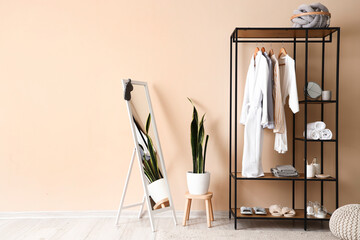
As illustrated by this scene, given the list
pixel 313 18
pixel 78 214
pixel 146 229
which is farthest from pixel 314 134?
pixel 78 214

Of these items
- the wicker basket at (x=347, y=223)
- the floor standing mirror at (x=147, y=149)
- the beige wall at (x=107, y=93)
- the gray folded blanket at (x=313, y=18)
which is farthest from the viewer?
the beige wall at (x=107, y=93)

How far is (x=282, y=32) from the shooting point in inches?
129

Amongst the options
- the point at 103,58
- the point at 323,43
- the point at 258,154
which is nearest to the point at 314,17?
the point at 323,43

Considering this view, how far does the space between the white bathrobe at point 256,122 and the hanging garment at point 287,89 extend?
0.70 ft

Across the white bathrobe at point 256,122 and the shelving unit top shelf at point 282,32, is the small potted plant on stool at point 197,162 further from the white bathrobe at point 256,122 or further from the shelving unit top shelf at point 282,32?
the shelving unit top shelf at point 282,32

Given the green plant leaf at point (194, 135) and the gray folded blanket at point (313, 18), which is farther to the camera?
the green plant leaf at point (194, 135)

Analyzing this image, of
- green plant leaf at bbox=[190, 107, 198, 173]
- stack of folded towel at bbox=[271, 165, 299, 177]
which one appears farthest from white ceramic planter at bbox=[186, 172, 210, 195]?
stack of folded towel at bbox=[271, 165, 299, 177]

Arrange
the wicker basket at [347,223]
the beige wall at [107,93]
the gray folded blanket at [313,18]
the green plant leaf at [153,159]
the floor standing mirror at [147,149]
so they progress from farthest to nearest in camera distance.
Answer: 1. the beige wall at [107,93]
2. the green plant leaf at [153,159]
3. the floor standing mirror at [147,149]
4. the gray folded blanket at [313,18]
5. the wicker basket at [347,223]

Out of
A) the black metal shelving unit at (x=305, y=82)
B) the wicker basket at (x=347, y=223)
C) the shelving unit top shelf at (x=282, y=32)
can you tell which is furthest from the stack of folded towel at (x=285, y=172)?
the shelving unit top shelf at (x=282, y=32)

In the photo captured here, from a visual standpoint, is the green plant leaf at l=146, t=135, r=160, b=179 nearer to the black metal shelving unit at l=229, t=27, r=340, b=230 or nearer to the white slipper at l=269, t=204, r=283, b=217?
the black metal shelving unit at l=229, t=27, r=340, b=230

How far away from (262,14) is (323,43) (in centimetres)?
66

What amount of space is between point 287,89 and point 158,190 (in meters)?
1.51

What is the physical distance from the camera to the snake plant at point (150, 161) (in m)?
3.31

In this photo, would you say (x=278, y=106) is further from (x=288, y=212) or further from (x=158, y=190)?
(x=158, y=190)
